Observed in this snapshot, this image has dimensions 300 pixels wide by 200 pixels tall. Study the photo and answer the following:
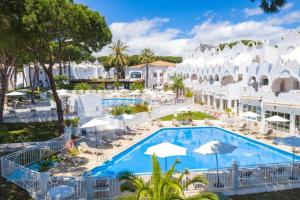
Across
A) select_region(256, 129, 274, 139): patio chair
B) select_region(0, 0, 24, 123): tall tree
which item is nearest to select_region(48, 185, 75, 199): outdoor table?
select_region(0, 0, 24, 123): tall tree

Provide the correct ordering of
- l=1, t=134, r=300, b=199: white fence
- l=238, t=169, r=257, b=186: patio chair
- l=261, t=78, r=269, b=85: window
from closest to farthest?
l=1, t=134, r=300, b=199: white fence, l=238, t=169, r=257, b=186: patio chair, l=261, t=78, r=269, b=85: window

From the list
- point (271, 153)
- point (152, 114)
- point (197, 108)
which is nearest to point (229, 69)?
point (197, 108)

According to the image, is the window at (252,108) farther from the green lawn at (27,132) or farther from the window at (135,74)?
the window at (135,74)

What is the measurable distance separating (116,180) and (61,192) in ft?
7.26

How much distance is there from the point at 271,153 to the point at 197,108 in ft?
69.1

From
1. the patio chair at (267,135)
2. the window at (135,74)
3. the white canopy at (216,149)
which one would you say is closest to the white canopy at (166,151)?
the white canopy at (216,149)

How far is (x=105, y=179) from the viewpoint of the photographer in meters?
11.8

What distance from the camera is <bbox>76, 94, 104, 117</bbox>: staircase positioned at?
30.2 meters

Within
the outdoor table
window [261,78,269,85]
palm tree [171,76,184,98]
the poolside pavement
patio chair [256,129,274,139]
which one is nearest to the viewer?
the outdoor table

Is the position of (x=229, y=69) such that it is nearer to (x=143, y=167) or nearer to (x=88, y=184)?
(x=143, y=167)

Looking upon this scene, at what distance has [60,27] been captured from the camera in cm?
2095

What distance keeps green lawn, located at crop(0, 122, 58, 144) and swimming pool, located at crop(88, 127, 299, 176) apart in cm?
728

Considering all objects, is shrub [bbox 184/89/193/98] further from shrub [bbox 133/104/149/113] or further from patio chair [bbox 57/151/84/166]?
patio chair [bbox 57/151/84/166]

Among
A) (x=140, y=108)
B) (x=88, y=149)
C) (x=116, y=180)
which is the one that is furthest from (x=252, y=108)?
(x=116, y=180)
